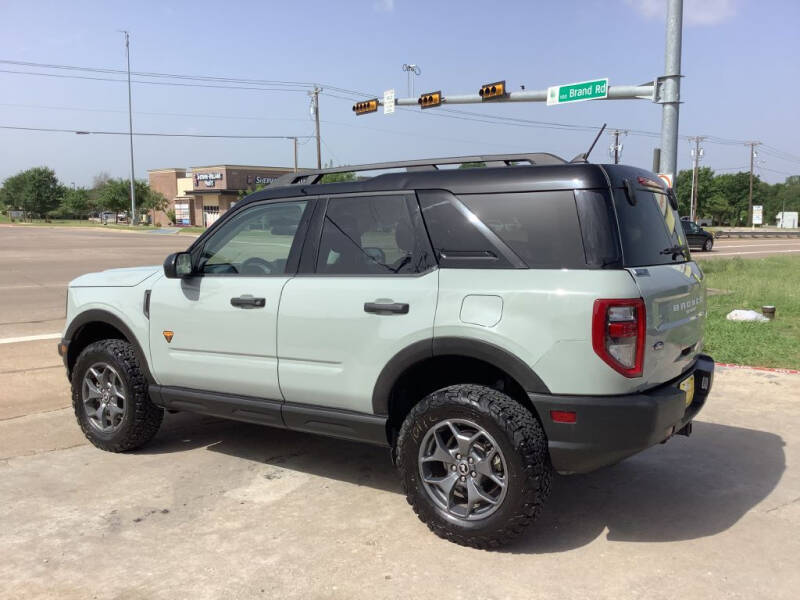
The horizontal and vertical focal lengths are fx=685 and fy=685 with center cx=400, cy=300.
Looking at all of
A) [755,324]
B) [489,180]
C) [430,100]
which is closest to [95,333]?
[489,180]

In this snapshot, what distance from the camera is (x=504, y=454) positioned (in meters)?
3.31

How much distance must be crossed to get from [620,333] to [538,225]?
0.66 m

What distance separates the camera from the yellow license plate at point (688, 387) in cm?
357

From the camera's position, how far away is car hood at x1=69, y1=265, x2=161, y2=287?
15.8 ft

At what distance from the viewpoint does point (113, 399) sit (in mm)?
A: 4895

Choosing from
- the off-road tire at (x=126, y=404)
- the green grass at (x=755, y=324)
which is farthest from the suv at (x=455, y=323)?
the green grass at (x=755, y=324)

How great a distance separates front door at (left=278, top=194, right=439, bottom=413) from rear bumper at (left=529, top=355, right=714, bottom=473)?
0.78 m

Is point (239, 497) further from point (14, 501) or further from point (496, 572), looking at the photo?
point (496, 572)

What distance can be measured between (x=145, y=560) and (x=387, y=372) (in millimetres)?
1505

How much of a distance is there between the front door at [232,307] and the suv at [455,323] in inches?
0.5

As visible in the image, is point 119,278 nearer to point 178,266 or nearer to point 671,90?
point 178,266

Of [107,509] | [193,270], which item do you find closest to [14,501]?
[107,509]

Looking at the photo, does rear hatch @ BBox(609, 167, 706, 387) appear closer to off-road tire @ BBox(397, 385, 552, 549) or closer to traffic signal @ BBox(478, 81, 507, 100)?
off-road tire @ BBox(397, 385, 552, 549)

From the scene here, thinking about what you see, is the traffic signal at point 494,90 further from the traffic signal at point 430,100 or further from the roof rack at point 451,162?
the roof rack at point 451,162
